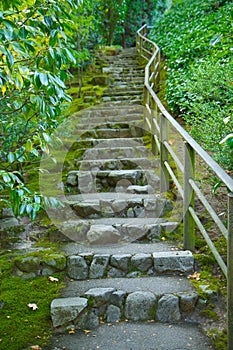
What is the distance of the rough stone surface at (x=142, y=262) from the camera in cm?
304

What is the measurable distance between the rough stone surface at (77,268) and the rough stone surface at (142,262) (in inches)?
14.8

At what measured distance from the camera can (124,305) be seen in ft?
8.83

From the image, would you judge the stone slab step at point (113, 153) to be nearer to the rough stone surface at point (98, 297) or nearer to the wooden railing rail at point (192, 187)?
the wooden railing rail at point (192, 187)

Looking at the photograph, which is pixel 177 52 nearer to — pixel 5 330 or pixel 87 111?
pixel 87 111

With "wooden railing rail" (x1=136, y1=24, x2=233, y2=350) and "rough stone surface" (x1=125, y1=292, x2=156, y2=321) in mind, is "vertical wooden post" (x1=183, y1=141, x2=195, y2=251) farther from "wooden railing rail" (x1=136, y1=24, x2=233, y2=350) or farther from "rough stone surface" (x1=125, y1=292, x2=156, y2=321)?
"rough stone surface" (x1=125, y1=292, x2=156, y2=321)

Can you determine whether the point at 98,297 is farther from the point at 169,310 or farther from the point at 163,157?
the point at 163,157

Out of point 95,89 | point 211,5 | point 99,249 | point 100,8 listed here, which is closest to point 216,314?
point 99,249

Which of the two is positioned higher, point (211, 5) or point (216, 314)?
point (211, 5)

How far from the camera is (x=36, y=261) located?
3.04 m

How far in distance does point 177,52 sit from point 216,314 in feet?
21.0

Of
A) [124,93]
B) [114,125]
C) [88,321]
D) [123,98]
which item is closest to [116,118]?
[114,125]

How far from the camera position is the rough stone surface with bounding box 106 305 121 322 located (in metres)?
2.68

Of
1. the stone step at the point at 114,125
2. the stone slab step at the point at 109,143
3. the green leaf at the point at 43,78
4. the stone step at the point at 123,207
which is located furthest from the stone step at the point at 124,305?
the stone step at the point at 114,125

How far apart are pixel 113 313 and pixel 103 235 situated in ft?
2.77
